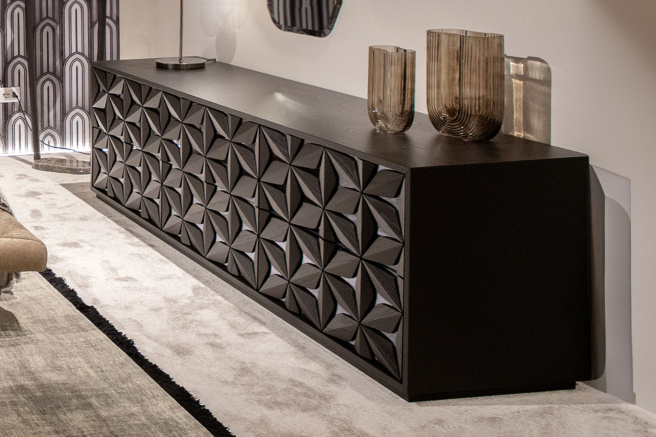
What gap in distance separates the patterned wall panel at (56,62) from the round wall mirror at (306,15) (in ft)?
6.48

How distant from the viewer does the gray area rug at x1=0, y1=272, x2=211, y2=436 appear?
2281mm

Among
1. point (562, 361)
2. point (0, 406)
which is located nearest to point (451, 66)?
point (562, 361)

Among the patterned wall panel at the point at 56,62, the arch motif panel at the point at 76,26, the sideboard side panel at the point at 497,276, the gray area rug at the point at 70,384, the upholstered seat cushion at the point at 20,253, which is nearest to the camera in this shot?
the gray area rug at the point at 70,384

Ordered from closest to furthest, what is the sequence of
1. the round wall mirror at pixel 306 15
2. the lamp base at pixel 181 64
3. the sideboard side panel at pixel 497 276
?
the sideboard side panel at pixel 497 276
the round wall mirror at pixel 306 15
the lamp base at pixel 181 64

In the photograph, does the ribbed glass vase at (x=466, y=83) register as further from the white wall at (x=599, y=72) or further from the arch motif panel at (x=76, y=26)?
the arch motif panel at (x=76, y=26)

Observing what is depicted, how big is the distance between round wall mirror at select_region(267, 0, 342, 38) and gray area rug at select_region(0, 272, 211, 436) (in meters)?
1.49

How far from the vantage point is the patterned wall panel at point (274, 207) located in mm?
2551

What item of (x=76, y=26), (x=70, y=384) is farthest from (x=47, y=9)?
(x=70, y=384)

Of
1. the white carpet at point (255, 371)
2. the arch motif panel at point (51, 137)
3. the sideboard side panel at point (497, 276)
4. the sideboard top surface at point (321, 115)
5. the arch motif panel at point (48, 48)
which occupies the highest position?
the arch motif panel at point (48, 48)

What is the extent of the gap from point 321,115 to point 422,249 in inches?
36.2

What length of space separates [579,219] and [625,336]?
1.09 feet

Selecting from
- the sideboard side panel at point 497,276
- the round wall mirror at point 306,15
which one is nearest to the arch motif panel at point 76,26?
the round wall mirror at point 306,15

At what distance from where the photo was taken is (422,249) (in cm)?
240

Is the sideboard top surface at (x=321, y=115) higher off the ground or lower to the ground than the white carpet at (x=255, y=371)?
higher
